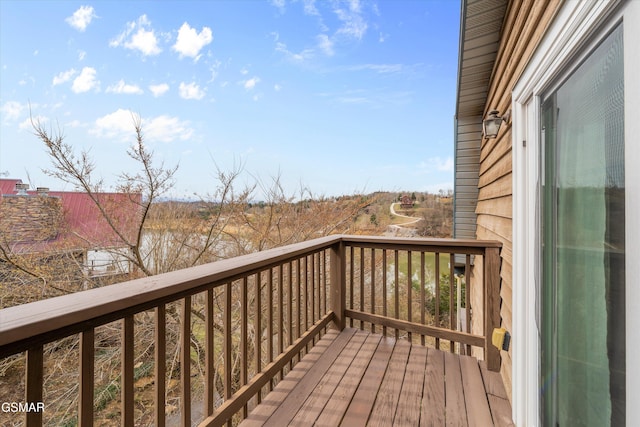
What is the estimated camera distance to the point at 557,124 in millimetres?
1241

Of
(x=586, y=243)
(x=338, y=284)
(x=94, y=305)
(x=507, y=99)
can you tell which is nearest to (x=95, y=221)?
(x=338, y=284)

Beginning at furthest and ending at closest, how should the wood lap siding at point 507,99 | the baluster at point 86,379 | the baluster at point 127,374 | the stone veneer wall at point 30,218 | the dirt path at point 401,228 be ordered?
the dirt path at point 401,228, the stone veneer wall at point 30,218, the wood lap siding at point 507,99, the baluster at point 127,374, the baluster at point 86,379

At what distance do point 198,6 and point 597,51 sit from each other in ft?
26.8

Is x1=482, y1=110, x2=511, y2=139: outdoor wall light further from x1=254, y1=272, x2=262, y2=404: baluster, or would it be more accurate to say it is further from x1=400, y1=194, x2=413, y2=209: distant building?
x1=400, y1=194, x2=413, y2=209: distant building

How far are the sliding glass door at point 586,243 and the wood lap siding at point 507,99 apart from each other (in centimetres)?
50

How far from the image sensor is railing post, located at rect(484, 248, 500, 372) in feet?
7.45

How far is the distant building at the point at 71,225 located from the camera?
4594 millimetres

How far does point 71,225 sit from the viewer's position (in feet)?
17.4

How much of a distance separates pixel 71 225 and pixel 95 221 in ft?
1.15

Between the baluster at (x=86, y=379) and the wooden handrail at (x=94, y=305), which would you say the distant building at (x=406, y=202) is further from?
the baluster at (x=86, y=379)

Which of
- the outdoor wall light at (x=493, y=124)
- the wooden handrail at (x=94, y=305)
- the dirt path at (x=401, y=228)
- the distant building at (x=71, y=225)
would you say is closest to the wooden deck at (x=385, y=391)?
the wooden handrail at (x=94, y=305)

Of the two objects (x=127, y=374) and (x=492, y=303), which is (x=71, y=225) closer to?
(x=127, y=374)

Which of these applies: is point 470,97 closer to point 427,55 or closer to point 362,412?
point 362,412

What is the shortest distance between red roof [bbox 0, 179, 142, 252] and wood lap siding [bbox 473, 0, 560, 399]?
18.7 ft
